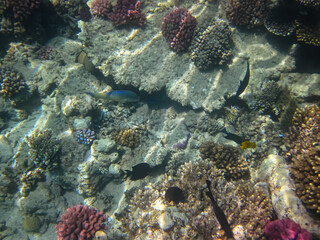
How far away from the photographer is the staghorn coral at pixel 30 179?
586 centimetres

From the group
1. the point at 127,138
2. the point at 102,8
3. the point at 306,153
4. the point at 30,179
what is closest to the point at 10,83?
the point at 30,179

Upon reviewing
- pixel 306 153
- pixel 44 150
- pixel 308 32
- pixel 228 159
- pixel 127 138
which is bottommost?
pixel 228 159

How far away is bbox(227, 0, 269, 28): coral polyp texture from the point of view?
5.54 meters

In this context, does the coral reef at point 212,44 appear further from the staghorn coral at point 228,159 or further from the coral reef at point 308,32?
the staghorn coral at point 228,159

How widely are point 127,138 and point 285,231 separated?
13.8 ft

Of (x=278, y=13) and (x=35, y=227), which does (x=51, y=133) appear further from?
(x=278, y=13)

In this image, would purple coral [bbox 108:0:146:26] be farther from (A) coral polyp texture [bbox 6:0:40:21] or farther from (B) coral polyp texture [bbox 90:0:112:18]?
(A) coral polyp texture [bbox 6:0:40:21]

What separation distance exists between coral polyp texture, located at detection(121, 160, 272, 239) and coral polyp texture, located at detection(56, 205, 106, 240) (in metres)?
0.84

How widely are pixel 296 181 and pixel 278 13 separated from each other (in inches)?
185

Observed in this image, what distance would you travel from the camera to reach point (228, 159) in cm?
504

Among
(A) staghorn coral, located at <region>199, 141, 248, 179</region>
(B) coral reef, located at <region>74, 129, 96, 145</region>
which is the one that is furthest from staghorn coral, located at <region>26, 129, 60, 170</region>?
(A) staghorn coral, located at <region>199, 141, 248, 179</region>

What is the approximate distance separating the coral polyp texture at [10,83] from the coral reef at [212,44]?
6.18m

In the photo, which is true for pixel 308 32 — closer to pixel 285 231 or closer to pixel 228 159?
pixel 228 159

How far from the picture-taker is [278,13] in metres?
5.36
